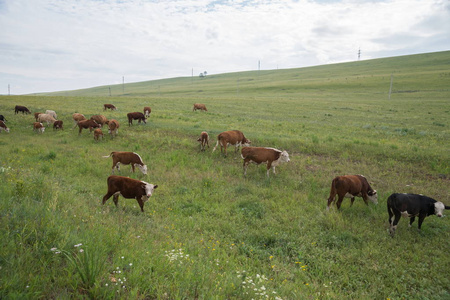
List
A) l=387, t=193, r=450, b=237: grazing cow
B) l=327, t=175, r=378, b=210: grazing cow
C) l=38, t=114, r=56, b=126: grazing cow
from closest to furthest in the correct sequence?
l=387, t=193, r=450, b=237: grazing cow, l=327, t=175, r=378, b=210: grazing cow, l=38, t=114, r=56, b=126: grazing cow

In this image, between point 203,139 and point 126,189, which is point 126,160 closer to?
point 126,189

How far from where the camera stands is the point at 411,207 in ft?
24.7

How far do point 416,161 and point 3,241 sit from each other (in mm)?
16460

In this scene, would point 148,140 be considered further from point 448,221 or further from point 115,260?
point 448,221

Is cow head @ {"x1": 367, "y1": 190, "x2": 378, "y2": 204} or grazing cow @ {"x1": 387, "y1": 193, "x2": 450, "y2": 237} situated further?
cow head @ {"x1": 367, "y1": 190, "x2": 378, "y2": 204}

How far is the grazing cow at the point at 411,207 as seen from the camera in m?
7.50

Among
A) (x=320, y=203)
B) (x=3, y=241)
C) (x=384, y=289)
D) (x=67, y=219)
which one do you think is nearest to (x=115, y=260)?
(x=3, y=241)

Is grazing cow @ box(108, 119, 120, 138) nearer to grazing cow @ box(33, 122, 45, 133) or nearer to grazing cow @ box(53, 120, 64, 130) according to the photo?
grazing cow @ box(53, 120, 64, 130)

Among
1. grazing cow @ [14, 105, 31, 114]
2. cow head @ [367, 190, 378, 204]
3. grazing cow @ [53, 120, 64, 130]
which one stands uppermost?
grazing cow @ [14, 105, 31, 114]

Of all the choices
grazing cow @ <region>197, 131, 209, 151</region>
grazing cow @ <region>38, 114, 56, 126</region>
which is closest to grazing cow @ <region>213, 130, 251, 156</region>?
grazing cow @ <region>197, 131, 209, 151</region>

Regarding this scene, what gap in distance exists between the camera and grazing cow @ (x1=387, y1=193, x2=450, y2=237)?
7.50 m

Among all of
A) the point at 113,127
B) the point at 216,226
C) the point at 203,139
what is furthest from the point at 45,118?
the point at 216,226

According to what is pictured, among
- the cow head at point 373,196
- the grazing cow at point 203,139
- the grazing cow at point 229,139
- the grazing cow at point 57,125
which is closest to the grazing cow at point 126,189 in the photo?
the grazing cow at point 229,139

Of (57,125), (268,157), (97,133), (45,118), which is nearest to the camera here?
(268,157)
